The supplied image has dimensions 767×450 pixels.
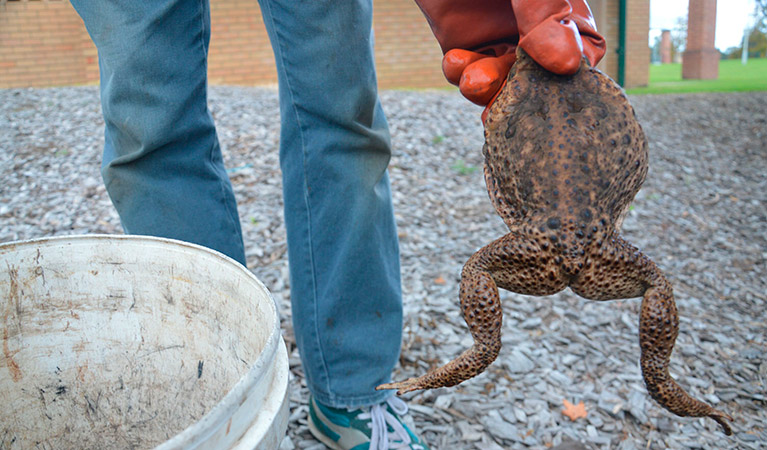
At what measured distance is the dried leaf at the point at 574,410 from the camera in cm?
208

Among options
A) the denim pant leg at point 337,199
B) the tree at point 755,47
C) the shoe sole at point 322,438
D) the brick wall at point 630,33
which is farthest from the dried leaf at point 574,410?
the tree at point 755,47

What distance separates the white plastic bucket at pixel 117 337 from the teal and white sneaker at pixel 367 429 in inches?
24.2

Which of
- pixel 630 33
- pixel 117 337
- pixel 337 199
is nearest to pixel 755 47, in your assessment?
pixel 630 33

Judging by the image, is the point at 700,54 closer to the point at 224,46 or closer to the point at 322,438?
the point at 224,46

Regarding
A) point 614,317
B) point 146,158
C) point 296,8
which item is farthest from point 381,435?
point 614,317

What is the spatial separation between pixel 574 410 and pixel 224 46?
9170 millimetres

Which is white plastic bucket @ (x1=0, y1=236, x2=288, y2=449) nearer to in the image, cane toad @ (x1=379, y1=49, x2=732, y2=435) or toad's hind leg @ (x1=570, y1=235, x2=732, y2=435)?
cane toad @ (x1=379, y1=49, x2=732, y2=435)

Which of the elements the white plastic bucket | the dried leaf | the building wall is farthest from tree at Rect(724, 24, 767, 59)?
the white plastic bucket

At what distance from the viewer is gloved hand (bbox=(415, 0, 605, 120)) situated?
3.07 ft

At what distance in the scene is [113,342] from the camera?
1312 millimetres

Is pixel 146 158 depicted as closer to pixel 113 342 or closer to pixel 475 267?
pixel 113 342

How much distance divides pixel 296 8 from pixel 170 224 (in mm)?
722

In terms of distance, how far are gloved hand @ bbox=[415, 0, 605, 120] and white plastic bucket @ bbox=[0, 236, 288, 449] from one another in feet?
1.99

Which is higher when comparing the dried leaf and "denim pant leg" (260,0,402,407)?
"denim pant leg" (260,0,402,407)
